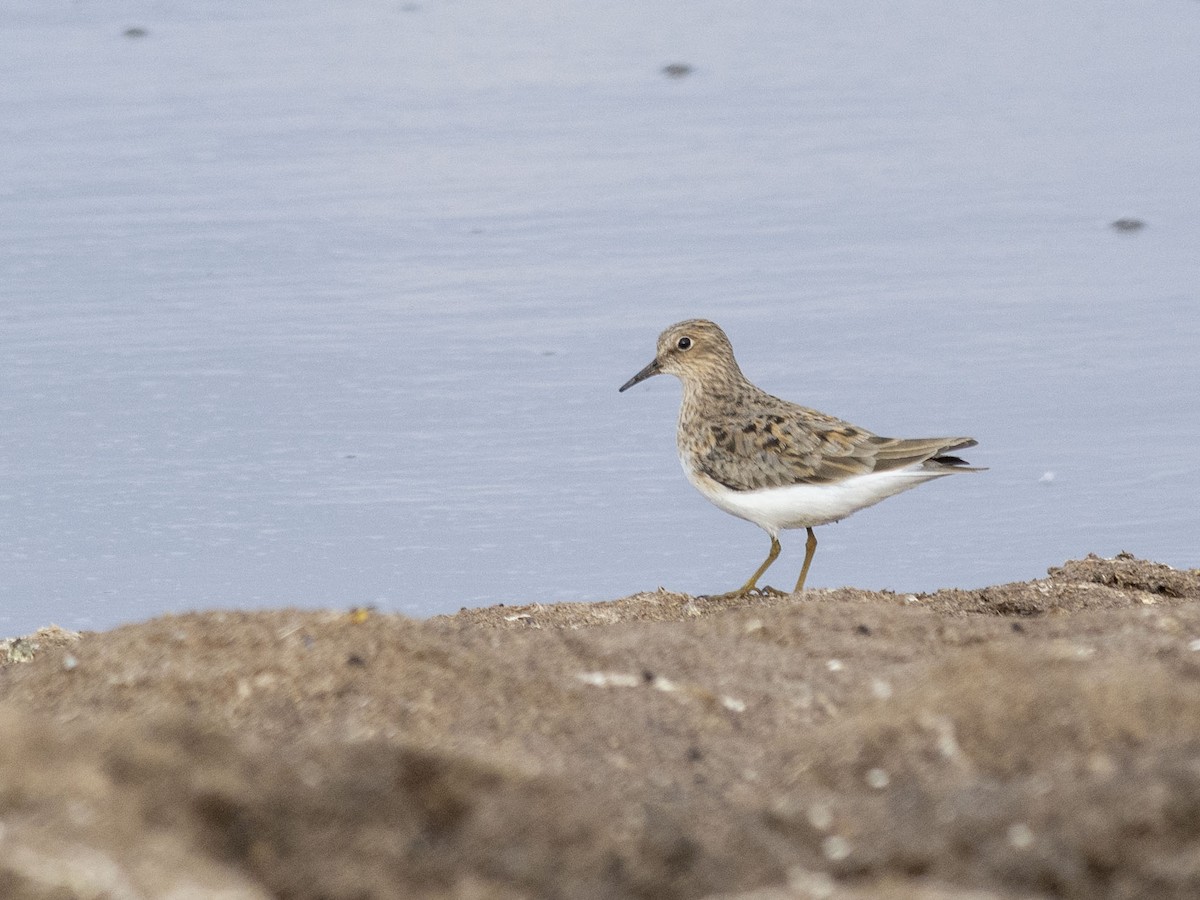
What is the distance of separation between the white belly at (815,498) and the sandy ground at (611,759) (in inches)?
56.3

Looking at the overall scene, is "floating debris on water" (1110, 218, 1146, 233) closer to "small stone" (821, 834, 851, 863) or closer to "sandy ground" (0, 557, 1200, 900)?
"sandy ground" (0, 557, 1200, 900)

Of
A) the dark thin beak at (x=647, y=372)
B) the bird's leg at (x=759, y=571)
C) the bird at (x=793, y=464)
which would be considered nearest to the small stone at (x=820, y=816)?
the bird at (x=793, y=464)

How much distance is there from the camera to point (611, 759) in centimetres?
400

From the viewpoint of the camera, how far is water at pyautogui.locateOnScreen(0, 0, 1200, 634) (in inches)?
279

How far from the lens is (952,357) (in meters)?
8.41

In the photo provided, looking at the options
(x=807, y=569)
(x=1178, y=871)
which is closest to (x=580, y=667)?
(x=1178, y=871)

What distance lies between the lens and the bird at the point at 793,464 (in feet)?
22.1

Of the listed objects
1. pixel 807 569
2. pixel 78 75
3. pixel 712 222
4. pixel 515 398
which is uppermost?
pixel 78 75

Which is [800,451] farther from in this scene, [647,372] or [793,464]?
[647,372]

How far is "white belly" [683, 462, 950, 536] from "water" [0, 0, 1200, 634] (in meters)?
0.34

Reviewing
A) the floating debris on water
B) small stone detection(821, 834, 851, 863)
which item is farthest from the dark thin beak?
small stone detection(821, 834, 851, 863)

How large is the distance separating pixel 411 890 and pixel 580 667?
5.42 ft

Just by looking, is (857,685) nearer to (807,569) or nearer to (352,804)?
(352,804)

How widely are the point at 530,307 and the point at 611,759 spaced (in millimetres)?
5156
